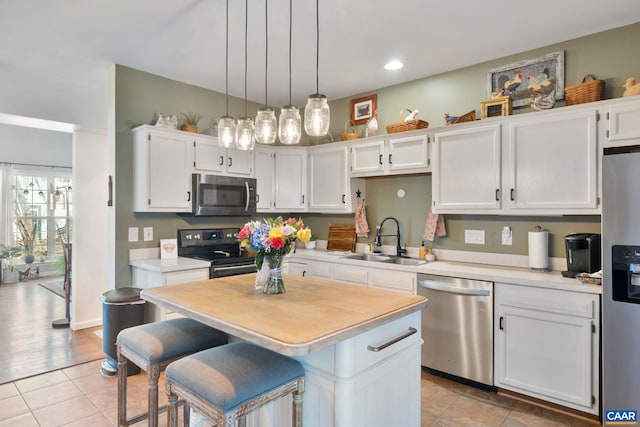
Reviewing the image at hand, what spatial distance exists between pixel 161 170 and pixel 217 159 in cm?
61

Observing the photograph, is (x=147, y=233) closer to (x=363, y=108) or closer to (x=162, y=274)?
(x=162, y=274)

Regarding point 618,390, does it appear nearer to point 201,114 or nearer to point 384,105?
point 384,105

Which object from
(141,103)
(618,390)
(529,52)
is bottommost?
(618,390)

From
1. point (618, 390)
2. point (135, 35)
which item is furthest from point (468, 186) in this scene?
point (135, 35)

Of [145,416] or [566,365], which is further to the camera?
[566,365]

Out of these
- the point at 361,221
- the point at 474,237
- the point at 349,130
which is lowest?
the point at 474,237

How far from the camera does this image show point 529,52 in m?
3.03

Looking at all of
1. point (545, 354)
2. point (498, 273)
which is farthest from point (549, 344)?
point (498, 273)

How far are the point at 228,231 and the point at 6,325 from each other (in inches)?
111

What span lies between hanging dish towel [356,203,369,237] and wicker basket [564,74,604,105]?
209 cm

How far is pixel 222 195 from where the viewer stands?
3867 millimetres

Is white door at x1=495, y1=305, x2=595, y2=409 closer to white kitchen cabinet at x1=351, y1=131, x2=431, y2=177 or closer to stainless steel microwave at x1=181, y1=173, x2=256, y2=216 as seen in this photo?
white kitchen cabinet at x1=351, y1=131, x2=431, y2=177

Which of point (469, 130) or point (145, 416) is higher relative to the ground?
point (469, 130)

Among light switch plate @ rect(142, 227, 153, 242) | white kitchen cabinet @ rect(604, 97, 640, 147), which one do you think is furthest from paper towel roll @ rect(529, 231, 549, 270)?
light switch plate @ rect(142, 227, 153, 242)
